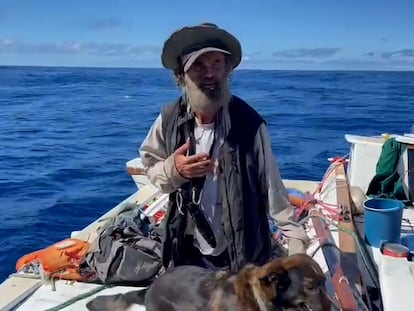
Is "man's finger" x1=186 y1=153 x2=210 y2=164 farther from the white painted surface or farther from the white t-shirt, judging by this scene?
the white painted surface

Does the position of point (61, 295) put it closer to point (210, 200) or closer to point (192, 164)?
point (210, 200)

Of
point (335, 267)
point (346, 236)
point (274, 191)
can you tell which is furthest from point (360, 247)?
point (274, 191)

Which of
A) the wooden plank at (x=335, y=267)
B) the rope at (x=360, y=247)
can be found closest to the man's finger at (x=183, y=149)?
the wooden plank at (x=335, y=267)

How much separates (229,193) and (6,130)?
56.7 feet

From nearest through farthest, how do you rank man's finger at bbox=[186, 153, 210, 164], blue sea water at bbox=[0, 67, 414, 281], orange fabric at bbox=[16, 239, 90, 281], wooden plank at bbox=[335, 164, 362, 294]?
man's finger at bbox=[186, 153, 210, 164] → wooden plank at bbox=[335, 164, 362, 294] → orange fabric at bbox=[16, 239, 90, 281] → blue sea water at bbox=[0, 67, 414, 281]

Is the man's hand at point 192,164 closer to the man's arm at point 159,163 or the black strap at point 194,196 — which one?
the man's arm at point 159,163

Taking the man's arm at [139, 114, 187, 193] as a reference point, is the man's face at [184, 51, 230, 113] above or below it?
above

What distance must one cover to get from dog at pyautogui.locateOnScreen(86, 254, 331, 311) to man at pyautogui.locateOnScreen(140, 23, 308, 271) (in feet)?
1.57

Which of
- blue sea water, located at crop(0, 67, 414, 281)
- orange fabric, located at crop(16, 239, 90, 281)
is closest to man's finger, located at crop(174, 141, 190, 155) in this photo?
orange fabric, located at crop(16, 239, 90, 281)

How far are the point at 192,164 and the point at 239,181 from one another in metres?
0.33

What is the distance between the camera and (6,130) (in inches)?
750

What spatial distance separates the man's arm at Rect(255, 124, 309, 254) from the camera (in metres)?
3.33

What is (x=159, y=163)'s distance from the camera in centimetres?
345

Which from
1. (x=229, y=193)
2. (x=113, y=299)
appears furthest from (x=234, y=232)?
(x=113, y=299)
